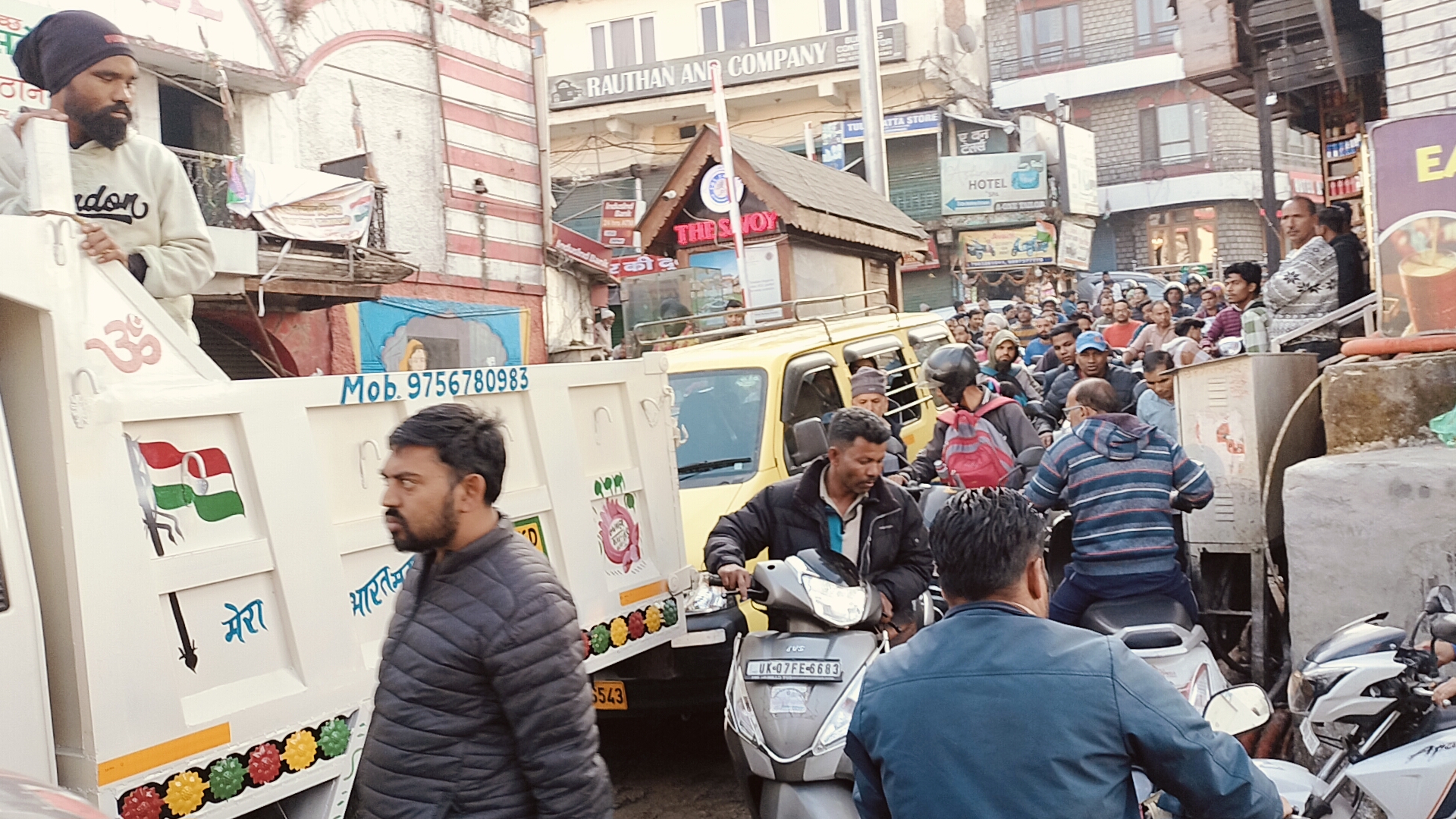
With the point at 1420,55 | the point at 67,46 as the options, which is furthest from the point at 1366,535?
the point at 67,46

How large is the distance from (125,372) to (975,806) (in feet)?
7.34

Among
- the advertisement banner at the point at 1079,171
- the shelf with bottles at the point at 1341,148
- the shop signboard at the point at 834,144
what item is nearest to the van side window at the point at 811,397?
the shelf with bottles at the point at 1341,148

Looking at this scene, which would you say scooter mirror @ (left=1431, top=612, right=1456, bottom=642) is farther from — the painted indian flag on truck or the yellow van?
the painted indian flag on truck

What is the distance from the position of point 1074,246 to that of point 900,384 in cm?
2582

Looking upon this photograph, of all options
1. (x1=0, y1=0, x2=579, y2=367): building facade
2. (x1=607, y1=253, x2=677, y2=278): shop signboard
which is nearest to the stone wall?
(x1=607, y1=253, x2=677, y2=278): shop signboard

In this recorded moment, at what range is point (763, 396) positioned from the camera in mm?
6906

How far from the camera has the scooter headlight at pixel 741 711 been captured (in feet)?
12.1

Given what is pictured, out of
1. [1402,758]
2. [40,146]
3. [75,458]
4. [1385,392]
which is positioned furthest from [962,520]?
[1385,392]

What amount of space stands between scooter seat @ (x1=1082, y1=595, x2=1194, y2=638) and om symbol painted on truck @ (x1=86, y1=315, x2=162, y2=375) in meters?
3.26

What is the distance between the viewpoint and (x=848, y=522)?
442 cm

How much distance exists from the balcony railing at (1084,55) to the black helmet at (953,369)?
3144 centimetres

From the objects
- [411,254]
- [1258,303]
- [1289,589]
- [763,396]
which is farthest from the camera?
[411,254]

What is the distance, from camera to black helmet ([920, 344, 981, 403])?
20.9ft

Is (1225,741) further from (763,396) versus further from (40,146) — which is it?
(763,396)
